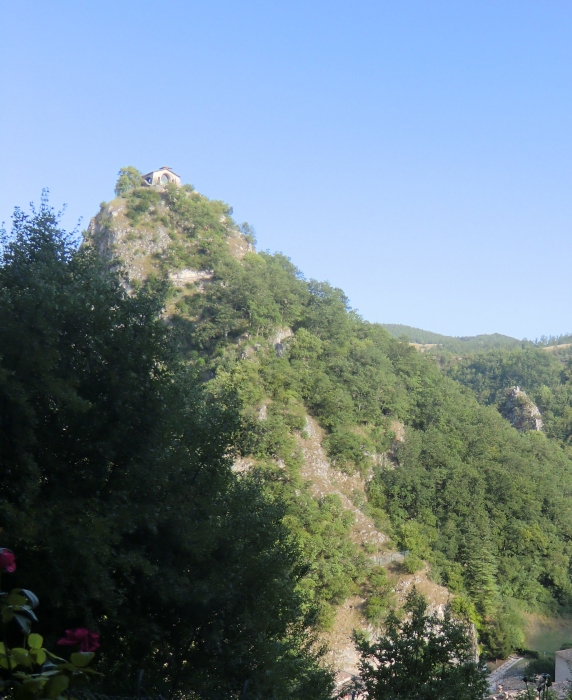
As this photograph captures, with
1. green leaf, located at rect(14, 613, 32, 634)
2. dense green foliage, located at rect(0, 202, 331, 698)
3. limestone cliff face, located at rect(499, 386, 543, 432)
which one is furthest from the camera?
limestone cliff face, located at rect(499, 386, 543, 432)

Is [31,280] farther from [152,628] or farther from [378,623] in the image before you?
[378,623]

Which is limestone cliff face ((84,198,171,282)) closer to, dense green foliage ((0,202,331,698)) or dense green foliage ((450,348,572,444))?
dense green foliage ((0,202,331,698))

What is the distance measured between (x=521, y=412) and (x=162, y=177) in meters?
47.3

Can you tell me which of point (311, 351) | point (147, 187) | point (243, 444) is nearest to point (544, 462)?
point (311, 351)

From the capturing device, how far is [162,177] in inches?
2564

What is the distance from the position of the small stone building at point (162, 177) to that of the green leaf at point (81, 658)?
6459 centimetres

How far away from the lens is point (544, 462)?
62.7 metres

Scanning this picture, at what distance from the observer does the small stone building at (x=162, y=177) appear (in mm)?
64594

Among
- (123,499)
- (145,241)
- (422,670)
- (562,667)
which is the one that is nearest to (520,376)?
(145,241)

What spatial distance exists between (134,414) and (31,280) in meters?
2.68

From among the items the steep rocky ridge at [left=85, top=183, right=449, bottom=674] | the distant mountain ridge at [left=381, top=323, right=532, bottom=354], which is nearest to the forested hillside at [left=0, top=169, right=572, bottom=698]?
the steep rocky ridge at [left=85, top=183, right=449, bottom=674]

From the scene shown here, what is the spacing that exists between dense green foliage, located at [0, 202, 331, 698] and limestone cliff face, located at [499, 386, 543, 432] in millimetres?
67487

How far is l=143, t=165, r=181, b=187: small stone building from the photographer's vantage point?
64594mm

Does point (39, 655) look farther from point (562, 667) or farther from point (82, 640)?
point (562, 667)
